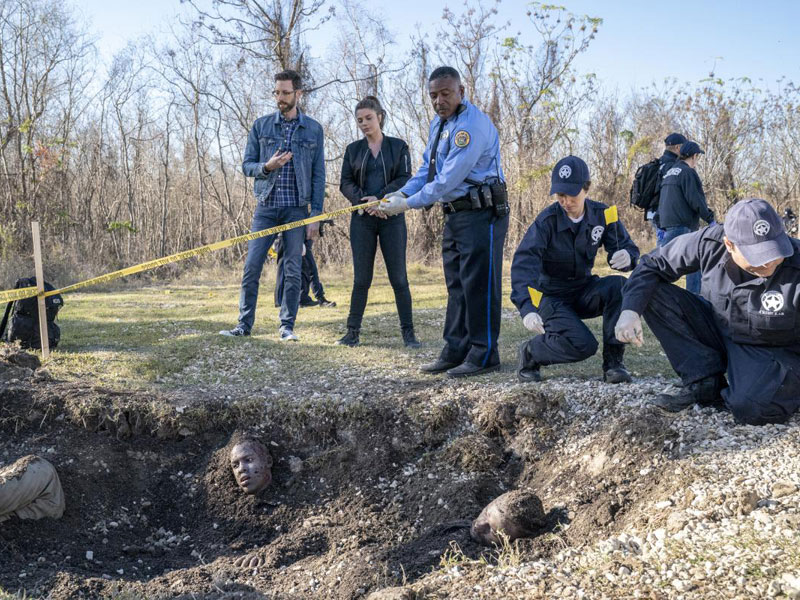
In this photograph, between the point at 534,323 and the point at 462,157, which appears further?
the point at 462,157

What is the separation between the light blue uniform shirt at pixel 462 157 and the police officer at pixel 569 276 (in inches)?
20.6

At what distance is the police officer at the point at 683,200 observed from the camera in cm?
774

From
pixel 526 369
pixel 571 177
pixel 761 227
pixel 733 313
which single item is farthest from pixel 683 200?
pixel 761 227

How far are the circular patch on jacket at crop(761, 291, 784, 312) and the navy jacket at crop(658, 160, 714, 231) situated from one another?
4.70m

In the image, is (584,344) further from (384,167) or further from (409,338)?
(384,167)

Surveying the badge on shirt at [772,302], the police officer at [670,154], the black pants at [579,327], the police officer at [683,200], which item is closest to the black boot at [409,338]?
the black pants at [579,327]

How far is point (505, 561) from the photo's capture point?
9.02 feet

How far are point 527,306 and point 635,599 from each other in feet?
6.71


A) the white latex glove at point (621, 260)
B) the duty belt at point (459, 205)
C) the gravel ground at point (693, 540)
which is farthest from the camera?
the duty belt at point (459, 205)

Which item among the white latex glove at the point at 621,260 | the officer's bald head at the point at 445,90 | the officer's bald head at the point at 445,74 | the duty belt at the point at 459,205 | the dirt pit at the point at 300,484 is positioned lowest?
the dirt pit at the point at 300,484

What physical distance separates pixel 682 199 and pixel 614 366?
413 cm

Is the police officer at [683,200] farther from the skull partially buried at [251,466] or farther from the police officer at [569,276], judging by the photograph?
the skull partially buried at [251,466]

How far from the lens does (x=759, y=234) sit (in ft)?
10.4

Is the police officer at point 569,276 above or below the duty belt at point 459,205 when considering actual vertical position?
below
